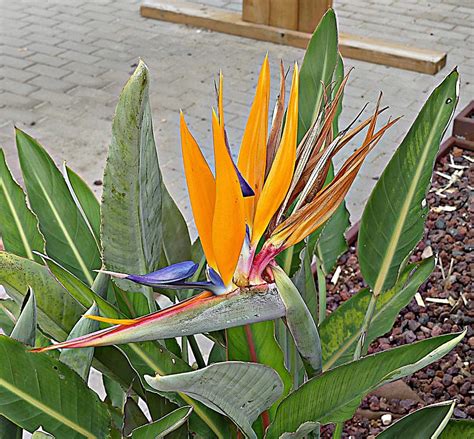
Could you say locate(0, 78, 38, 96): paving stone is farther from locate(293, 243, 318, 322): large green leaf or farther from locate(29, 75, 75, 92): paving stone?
locate(293, 243, 318, 322): large green leaf

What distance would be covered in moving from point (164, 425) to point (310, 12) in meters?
3.91

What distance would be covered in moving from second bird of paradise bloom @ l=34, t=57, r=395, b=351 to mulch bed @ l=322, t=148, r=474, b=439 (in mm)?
1129

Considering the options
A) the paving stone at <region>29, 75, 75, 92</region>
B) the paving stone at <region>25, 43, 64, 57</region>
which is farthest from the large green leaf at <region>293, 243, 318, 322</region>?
the paving stone at <region>25, 43, 64, 57</region>

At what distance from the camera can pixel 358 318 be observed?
1414mm

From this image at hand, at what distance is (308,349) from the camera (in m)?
1.00

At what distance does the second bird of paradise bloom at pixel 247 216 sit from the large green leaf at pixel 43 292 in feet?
1.12

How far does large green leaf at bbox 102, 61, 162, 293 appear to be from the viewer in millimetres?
992

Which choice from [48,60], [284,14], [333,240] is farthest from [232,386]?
[284,14]

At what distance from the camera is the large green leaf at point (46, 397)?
100 cm

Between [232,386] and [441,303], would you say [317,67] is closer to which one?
[232,386]

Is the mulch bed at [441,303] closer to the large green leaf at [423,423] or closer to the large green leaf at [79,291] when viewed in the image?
the large green leaf at [423,423]

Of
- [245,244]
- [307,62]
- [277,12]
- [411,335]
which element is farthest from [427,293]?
[277,12]

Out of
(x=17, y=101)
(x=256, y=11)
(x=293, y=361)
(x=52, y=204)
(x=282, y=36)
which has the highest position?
(x=52, y=204)

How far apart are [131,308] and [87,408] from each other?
19cm
